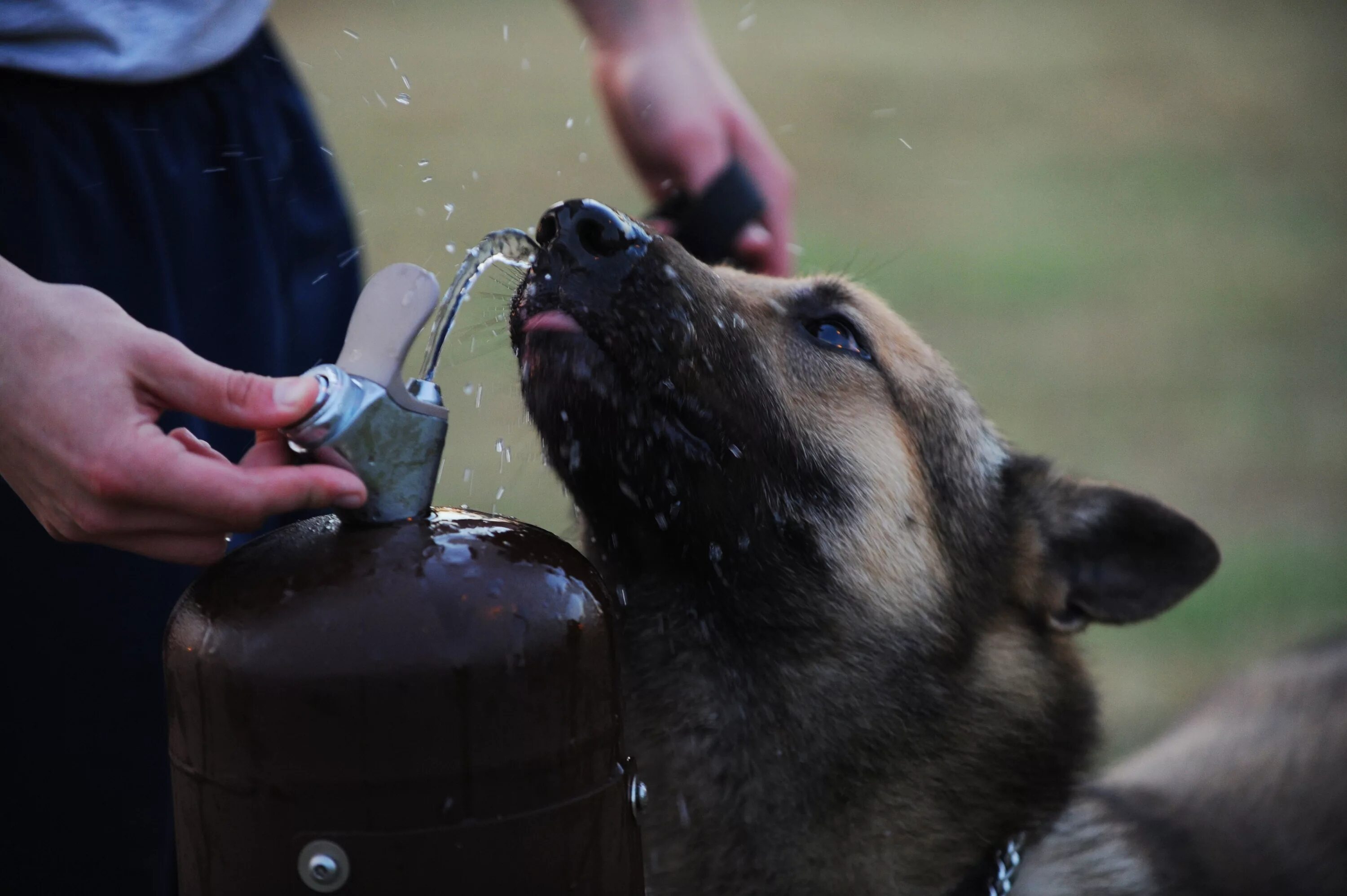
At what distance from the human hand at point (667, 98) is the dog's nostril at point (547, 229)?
29.4 inches

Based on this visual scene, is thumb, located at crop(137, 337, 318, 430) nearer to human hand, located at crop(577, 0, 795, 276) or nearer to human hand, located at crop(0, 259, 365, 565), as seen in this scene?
human hand, located at crop(0, 259, 365, 565)

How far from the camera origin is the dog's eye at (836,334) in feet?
10.0

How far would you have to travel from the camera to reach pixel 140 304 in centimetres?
249

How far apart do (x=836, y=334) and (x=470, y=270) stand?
3.28ft

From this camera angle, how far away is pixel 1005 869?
9.41 ft

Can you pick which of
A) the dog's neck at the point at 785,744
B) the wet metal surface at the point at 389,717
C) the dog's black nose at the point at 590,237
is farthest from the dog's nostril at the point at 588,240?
the wet metal surface at the point at 389,717

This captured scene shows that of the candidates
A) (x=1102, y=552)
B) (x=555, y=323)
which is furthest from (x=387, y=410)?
(x=1102, y=552)

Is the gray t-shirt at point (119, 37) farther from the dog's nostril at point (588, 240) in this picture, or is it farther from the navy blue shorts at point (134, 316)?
the dog's nostril at point (588, 240)

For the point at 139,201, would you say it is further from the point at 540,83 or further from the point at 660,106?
the point at 540,83

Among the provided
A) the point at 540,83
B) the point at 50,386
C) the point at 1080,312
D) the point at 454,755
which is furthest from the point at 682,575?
the point at 540,83

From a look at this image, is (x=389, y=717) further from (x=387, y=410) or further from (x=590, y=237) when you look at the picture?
(x=590, y=237)

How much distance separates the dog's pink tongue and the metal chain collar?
143 centimetres

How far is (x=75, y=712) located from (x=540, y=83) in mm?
16471

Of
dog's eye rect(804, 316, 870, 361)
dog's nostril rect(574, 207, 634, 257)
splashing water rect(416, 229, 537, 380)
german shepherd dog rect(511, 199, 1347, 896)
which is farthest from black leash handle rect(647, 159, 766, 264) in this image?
dog's nostril rect(574, 207, 634, 257)
